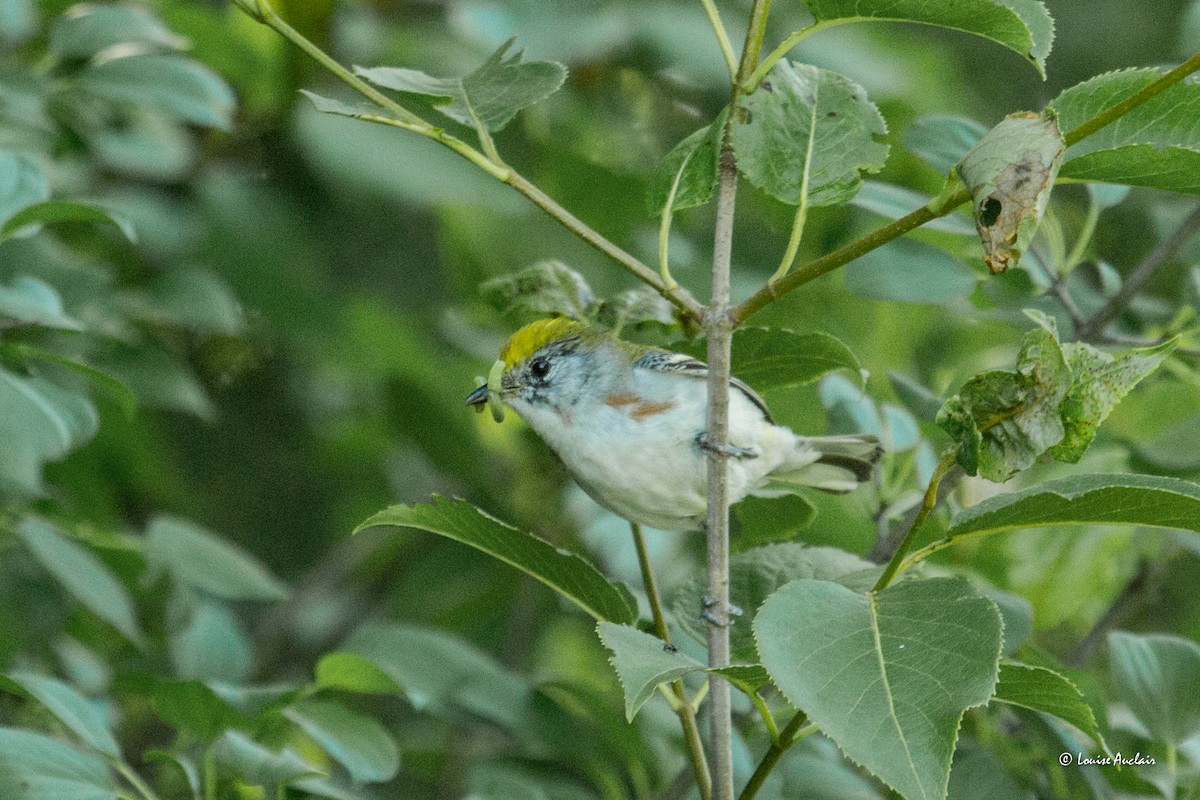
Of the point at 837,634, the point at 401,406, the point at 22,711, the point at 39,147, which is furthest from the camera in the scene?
the point at 401,406

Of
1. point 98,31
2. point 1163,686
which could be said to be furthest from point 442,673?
point 98,31

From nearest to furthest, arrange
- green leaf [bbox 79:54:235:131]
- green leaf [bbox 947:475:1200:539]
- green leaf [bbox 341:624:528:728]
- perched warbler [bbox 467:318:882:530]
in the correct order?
1. green leaf [bbox 947:475:1200:539]
2. perched warbler [bbox 467:318:882:530]
3. green leaf [bbox 341:624:528:728]
4. green leaf [bbox 79:54:235:131]

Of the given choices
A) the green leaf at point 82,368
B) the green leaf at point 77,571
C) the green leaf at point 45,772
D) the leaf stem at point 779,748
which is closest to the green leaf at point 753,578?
the leaf stem at point 779,748

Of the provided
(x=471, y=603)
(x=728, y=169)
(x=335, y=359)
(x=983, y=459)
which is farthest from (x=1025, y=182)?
(x=471, y=603)

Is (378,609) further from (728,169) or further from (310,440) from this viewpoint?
(728,169)

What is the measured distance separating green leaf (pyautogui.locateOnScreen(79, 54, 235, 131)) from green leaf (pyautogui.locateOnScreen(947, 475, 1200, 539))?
5.43 ft

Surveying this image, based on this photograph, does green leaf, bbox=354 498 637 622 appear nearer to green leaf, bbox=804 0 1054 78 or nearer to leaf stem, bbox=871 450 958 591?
leaf stem, bbox=871 450 958 591

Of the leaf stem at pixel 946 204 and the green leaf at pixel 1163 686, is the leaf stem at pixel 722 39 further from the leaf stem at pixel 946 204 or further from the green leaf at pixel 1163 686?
the green leaf at pixel 1163 686

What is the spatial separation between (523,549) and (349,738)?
0.61 m

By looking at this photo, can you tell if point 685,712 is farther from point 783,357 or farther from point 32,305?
point 32,305

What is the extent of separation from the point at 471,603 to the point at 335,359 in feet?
2.42

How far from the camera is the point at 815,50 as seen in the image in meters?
2.89

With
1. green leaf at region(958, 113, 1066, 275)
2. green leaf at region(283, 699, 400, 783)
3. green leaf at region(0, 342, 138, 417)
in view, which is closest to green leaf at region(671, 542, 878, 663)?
green leaf at region(958, 113, 1066, 275)

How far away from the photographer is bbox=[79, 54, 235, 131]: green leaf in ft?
7.52
